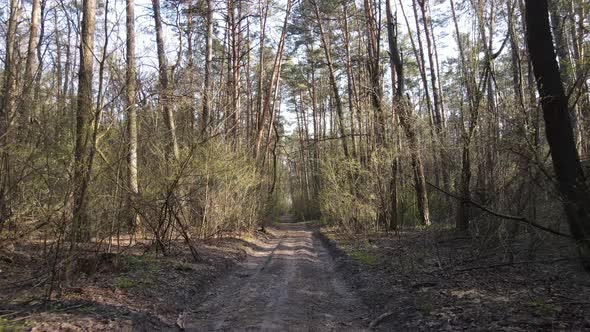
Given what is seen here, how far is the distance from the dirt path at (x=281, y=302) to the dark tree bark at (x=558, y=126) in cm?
294

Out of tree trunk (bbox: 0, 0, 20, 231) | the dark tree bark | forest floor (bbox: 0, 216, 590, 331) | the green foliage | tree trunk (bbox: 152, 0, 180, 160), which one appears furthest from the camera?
the green foliage

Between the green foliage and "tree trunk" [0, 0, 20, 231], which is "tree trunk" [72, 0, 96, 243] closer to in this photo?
"tree trunk" [0, 0, 20, 231]

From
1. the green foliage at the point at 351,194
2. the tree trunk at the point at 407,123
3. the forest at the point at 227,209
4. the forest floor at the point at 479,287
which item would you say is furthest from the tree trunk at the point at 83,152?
the green foliage at the point at 351,194

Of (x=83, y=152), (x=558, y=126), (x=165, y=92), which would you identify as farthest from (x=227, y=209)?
(x=558, y=126)

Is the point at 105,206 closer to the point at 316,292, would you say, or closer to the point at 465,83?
the point at 316,292

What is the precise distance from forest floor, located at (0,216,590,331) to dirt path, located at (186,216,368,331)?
0.02 m

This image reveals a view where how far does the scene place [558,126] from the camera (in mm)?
5586

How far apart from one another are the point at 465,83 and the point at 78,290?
26.4 feet

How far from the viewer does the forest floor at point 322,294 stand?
4746mm

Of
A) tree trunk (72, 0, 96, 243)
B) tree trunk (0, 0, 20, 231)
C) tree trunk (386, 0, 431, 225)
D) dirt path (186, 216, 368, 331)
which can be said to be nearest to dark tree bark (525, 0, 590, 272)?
dirt path (186, 216, 368, 331)

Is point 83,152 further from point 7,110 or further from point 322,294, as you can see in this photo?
point 322,294

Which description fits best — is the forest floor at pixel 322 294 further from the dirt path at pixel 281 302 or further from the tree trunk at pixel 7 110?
the tree trunk at pixel 7 110

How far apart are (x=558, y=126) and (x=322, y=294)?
437 centimetres

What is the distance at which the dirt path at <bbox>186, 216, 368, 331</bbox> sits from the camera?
543cm
